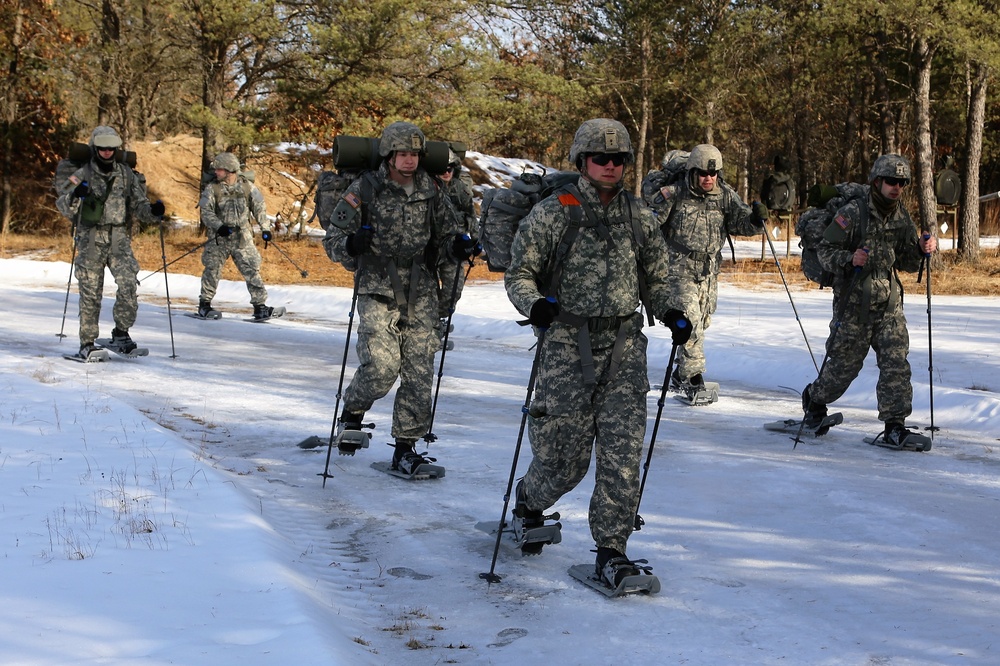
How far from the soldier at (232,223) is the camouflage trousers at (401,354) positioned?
9.76 metres

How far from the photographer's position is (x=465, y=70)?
26.7m

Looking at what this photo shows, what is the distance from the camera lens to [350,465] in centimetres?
829

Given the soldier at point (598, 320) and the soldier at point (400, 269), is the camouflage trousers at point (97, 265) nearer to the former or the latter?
the soldier at point (400, 269)

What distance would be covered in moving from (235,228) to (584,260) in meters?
12.8

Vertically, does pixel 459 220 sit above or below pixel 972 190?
below

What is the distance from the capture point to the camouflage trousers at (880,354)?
9.06m

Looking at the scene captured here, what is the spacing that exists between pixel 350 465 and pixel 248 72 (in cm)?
2177

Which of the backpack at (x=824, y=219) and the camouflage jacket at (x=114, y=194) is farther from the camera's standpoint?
the camouflage jacket at (x=114, y=194)

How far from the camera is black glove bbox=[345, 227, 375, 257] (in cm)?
741

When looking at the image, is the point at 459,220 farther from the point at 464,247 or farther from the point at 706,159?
the point at 706,159

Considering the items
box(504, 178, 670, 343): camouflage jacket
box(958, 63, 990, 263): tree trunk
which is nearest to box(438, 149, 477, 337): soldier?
Result: box(504, 178, 670, 343): camouflage jacket

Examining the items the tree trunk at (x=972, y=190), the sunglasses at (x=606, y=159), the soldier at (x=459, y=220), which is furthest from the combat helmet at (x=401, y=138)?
the tree trunk at (x=972, y=190)

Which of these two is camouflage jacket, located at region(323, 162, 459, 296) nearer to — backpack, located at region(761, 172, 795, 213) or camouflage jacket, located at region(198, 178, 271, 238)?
backpack, located at region(761, 172, 795, 213)

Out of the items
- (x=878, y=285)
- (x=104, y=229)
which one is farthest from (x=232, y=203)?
(x=878, y=285)
